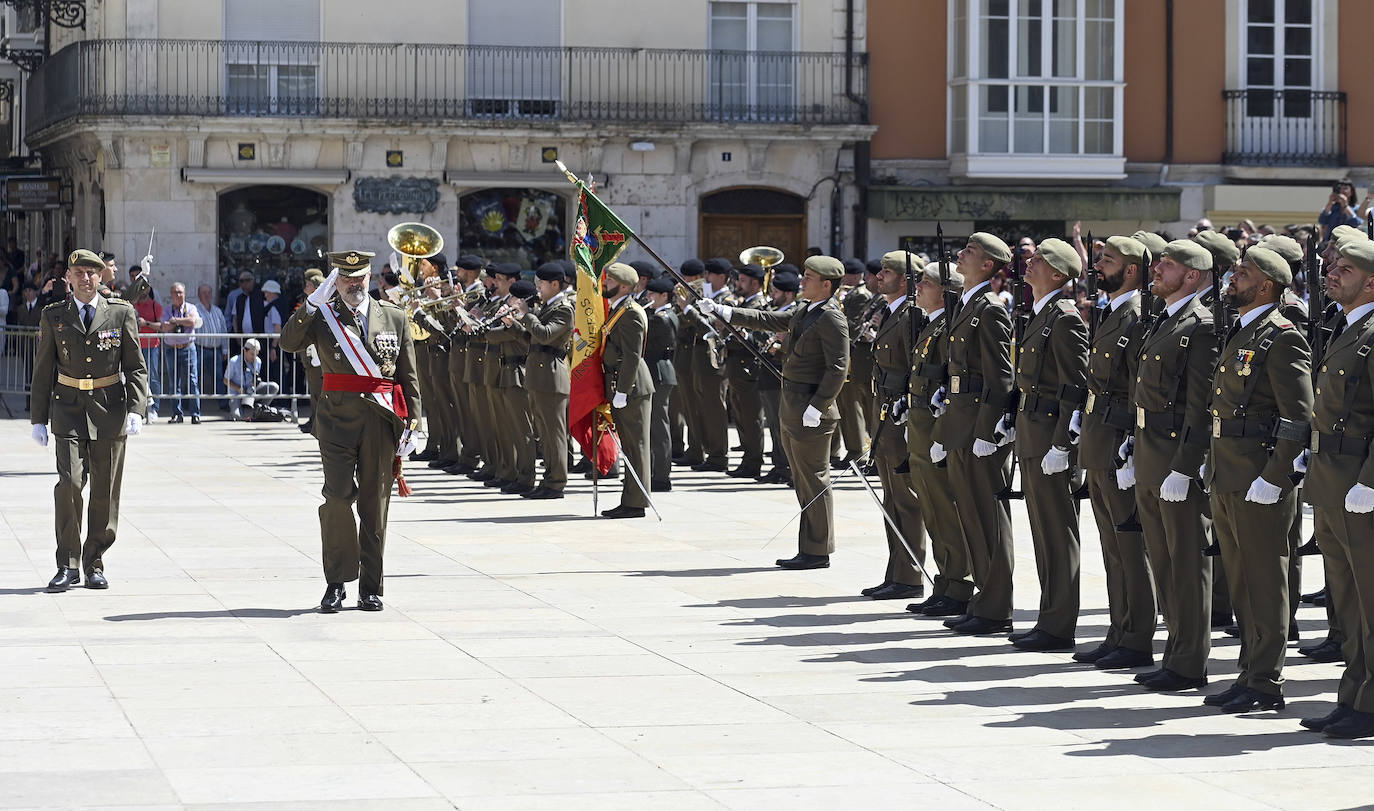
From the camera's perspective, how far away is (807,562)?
43.9ft

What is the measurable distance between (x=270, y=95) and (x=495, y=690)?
72.5ft

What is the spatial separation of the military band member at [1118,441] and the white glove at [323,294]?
4.10m

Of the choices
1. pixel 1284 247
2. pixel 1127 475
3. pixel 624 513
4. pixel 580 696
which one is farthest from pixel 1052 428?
pixel 624 513

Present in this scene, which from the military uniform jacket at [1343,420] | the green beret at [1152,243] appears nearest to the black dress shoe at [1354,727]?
the military uniform jacket at [1343,420]

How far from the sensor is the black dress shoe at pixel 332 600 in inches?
449

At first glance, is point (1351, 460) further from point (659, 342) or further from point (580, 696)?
point (659, 342)

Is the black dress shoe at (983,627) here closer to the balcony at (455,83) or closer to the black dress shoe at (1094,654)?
Result: the black dress shoe at (1094,654)

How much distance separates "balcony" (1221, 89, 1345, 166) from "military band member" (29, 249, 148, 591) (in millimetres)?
23330

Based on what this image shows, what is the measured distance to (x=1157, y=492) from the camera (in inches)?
372

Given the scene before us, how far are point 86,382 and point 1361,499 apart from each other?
7384mm

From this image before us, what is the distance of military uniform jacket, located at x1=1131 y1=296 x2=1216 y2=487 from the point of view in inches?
363

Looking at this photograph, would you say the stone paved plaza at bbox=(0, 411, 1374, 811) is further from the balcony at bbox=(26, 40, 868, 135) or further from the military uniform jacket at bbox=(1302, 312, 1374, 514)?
the balcony at bbox=(26, 40, 868, 135)

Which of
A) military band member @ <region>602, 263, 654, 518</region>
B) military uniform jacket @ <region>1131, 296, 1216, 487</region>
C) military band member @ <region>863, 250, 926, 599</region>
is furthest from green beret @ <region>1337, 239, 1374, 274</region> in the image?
military band member @ <region>602, 263, 654, 518</region>

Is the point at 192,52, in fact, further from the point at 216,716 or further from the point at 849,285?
the point at 216,716
